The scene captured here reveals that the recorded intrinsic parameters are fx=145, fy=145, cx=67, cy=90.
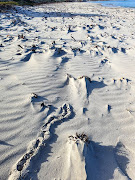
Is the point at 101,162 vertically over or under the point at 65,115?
under

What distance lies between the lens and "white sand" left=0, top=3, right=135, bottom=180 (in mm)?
1661

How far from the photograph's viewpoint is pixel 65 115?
2385 millimetres

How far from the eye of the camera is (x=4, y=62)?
377 cm

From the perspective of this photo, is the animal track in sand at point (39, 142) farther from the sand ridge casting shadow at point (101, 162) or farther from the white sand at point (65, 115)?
the sand ridge casting shadow at point (101, 162)

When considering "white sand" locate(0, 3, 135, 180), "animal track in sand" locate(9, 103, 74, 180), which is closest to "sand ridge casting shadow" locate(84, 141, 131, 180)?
"white sand" locate(0, 3, 135, 180)

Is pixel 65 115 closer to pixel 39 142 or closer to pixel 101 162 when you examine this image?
pixel 39 142

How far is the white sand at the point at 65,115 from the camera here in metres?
1.66

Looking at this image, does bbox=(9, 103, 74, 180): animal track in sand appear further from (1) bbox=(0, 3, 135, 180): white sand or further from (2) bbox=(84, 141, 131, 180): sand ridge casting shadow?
(2) bbox=(84, 141, 131, 180): sand ridge casting shadow

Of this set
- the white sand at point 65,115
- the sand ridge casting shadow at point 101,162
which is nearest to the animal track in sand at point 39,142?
the white sand at point 65,115

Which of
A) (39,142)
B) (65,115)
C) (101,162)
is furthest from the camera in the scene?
(65,115)

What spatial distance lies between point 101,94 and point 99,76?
2.50 feet

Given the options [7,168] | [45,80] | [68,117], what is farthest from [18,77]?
[7,168]

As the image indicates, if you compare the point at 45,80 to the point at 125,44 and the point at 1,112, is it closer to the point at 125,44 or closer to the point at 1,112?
the point at 1,112

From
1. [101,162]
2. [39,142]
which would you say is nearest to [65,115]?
[39,142]
